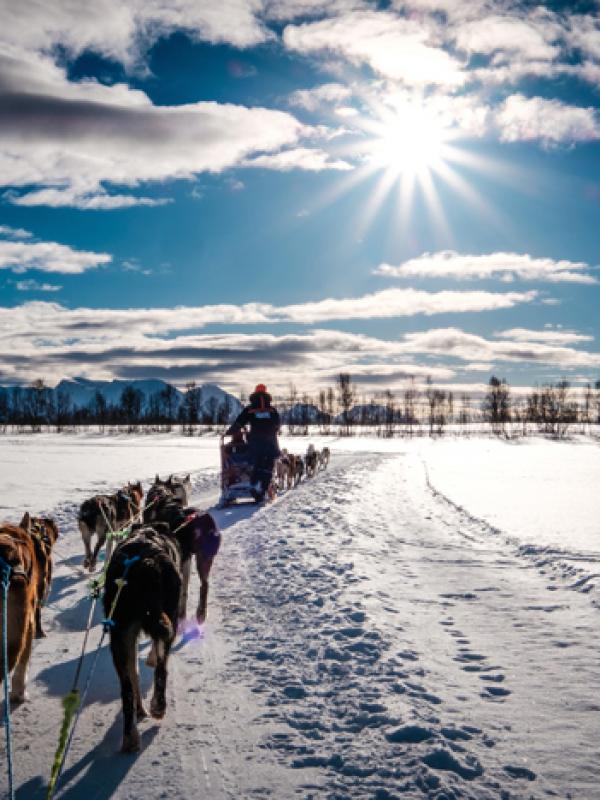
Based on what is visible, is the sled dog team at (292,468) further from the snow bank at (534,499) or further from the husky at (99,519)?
the husky at (99,519)

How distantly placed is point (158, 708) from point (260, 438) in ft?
29.1

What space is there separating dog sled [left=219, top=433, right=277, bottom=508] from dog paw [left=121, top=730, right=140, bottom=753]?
346 inches

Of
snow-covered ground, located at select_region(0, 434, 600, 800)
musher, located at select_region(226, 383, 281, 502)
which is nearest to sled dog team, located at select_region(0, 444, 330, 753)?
snow-covered ground, located at select_region(0, 434, 600, 800)

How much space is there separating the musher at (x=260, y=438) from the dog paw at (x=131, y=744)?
29.5ft

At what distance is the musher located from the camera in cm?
1206

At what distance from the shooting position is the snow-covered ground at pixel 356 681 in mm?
2832

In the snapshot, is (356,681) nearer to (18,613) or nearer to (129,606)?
(129,606)

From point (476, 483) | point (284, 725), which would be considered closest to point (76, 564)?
point (284, 725)

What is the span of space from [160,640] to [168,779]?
66 cm

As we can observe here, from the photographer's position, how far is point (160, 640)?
127 inches

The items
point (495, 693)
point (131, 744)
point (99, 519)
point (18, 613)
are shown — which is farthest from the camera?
point (99, 519)

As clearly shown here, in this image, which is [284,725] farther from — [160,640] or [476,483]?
[476,483]

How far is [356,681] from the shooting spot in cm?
384

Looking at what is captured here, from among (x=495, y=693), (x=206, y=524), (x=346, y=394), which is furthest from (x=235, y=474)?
(x=346, y=394)
